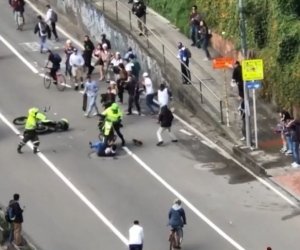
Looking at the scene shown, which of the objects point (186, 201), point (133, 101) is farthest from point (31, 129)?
point (186, 201)

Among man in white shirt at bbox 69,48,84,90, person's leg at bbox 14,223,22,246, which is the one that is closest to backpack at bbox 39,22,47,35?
man in white shirt at bbox 69,48,84,90

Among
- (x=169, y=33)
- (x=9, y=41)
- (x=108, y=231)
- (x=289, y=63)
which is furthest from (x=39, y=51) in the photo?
(x=108, y=231)

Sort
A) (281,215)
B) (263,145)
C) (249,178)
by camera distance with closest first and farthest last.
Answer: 1. (281,215)
2. (249,178)
3. (263,145)

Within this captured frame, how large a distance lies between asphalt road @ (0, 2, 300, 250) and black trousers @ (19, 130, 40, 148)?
1.23ft

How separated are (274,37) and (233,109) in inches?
98.8

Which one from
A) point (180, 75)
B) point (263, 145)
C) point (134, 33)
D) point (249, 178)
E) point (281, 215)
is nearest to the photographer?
point (281, 215)

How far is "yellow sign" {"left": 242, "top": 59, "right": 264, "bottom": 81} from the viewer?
2973 centimetres

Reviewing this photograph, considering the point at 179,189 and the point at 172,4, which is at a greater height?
the point at 172,4

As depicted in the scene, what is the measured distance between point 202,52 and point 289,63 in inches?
239

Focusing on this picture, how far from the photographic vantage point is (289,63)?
104 ft

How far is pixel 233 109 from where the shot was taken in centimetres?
3309

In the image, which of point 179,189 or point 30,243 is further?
point 179,189

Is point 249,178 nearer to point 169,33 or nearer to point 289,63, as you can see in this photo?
point 289,63

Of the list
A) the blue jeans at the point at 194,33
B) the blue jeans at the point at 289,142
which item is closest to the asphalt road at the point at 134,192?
the blue jeans at the point at 289,142
